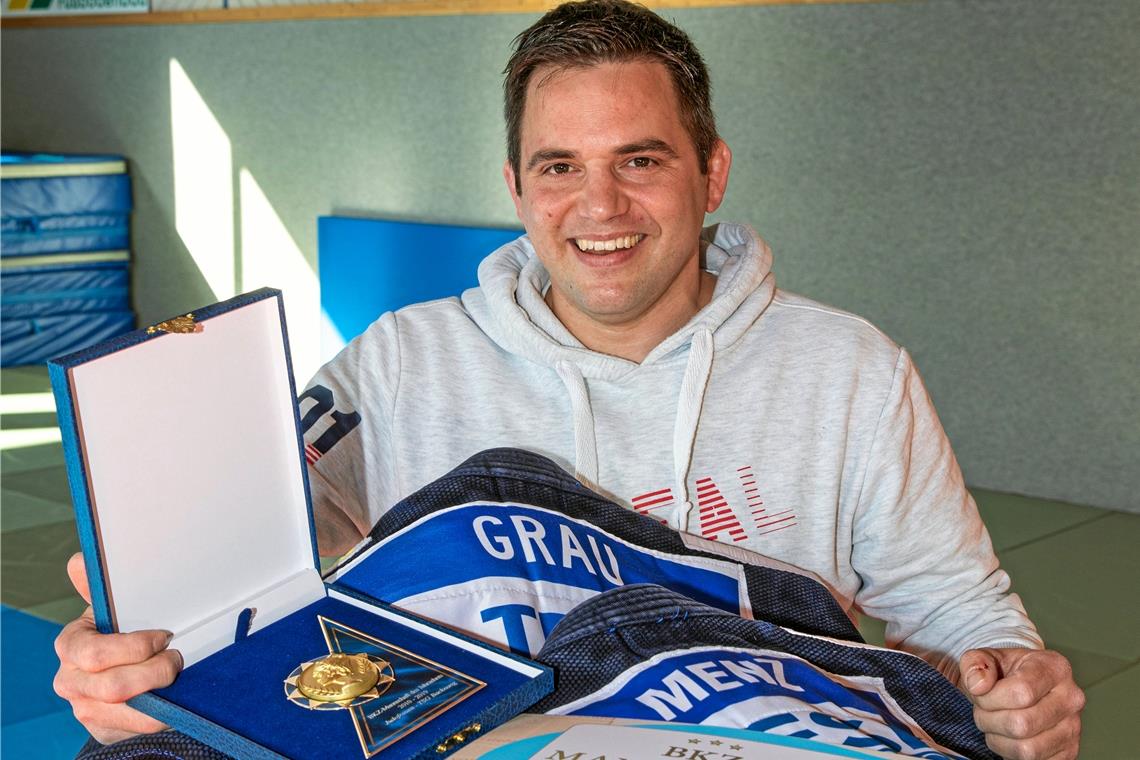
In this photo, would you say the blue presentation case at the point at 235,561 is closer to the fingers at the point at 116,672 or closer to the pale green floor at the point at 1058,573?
the fingers at the point at 116,672

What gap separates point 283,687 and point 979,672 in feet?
Result: 1.96

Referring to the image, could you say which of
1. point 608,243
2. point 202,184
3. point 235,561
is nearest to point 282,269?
point 202,184

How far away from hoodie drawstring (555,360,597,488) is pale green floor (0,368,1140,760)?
148 cm

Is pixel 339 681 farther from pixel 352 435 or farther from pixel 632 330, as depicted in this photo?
pixel 632 330

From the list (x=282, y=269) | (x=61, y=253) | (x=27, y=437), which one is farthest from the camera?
(x=61, y=253)

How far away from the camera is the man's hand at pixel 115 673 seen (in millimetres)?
824

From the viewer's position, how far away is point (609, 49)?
1.43m

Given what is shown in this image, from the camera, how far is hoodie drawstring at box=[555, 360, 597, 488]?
1.47m

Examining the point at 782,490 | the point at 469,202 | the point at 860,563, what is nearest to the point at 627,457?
the point at 782,490

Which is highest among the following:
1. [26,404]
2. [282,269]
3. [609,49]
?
[609,49]

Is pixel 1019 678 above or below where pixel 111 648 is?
below

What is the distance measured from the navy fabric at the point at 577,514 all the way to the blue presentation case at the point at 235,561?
0.07 m

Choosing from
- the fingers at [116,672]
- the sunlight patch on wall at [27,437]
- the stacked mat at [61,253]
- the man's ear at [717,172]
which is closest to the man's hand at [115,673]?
the fingers at [116,672]

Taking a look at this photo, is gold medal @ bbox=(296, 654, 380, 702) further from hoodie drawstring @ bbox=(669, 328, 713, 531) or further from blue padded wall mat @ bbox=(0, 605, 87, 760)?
blue padded wall mat @ bbox=(0, 605, 87, 760)
